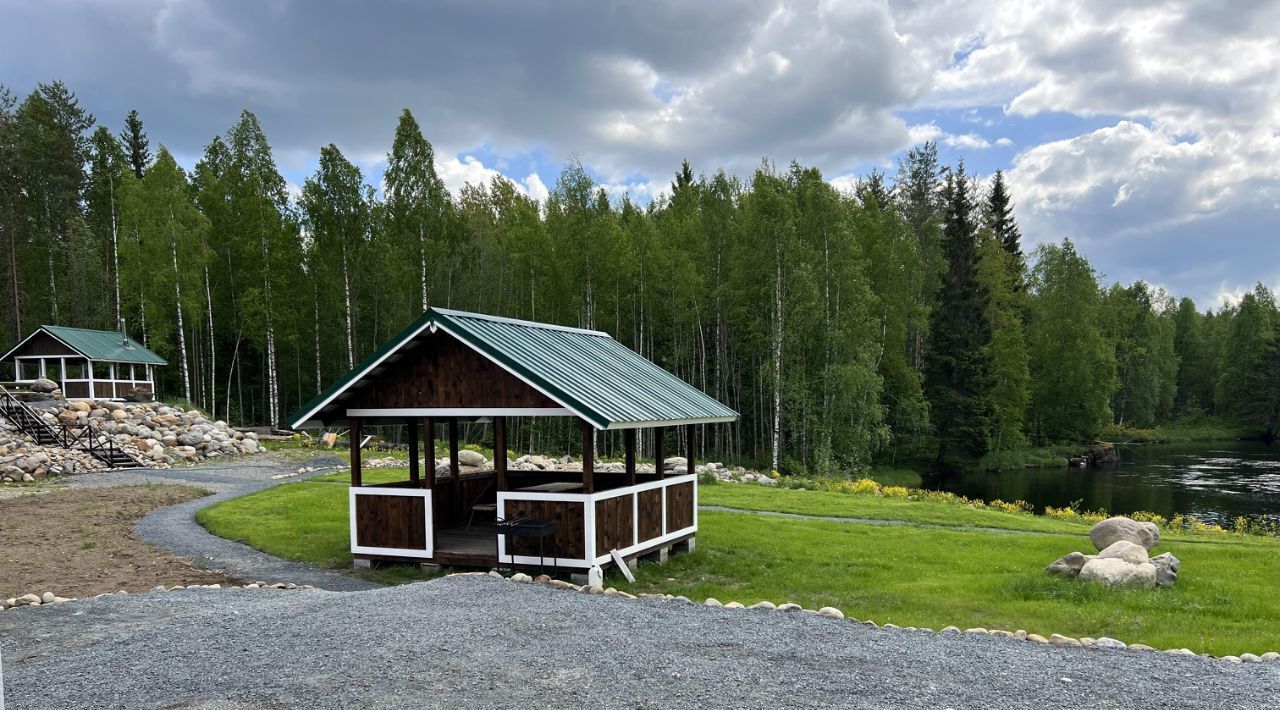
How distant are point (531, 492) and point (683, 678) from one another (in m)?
5.63

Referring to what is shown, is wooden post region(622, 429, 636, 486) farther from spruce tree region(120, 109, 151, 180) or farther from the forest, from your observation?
spruce tree region(120, 109, 151, 180)

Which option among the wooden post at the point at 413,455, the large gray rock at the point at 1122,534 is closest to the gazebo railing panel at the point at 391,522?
the wooden post at the point at 413,455

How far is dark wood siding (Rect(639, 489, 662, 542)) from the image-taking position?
41.4 ft

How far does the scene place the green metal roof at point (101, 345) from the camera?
33.9 m

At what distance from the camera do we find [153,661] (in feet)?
22.9

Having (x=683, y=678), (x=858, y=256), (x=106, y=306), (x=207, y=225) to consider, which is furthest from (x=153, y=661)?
(x=106, y=306)

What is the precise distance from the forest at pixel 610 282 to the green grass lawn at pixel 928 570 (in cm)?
1592

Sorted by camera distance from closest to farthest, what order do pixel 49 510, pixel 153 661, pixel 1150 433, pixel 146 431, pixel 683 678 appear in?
pixel 683 678
pixel 153 661
pixel 49 510
pixel 146 431
pixel 1150 433

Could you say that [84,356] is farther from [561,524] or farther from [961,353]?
[961,353]

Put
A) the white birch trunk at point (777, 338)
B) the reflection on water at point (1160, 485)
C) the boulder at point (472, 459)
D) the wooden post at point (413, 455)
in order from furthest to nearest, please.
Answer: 1. the white birch trunk at point (777, 338)
2. the reflection on water at point (1160, 485)
3. the boulder at point (472, 459)
4. the wooden post at point (413, 455)

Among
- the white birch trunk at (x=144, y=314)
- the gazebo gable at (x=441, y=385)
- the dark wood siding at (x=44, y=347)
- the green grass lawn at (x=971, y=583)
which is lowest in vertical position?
the green grass lawn at (x=971, y=583)

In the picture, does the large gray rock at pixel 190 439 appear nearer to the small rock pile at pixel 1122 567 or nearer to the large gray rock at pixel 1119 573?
the small rock pile at pixel 1122 567

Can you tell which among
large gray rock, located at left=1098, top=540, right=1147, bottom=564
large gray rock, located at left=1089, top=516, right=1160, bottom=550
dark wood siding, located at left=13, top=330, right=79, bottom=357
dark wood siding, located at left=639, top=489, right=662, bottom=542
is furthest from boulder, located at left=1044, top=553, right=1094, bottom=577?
dark wood siding, located at left=13, top=330, right=79, bottom=357

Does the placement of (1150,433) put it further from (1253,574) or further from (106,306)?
(106,306)
